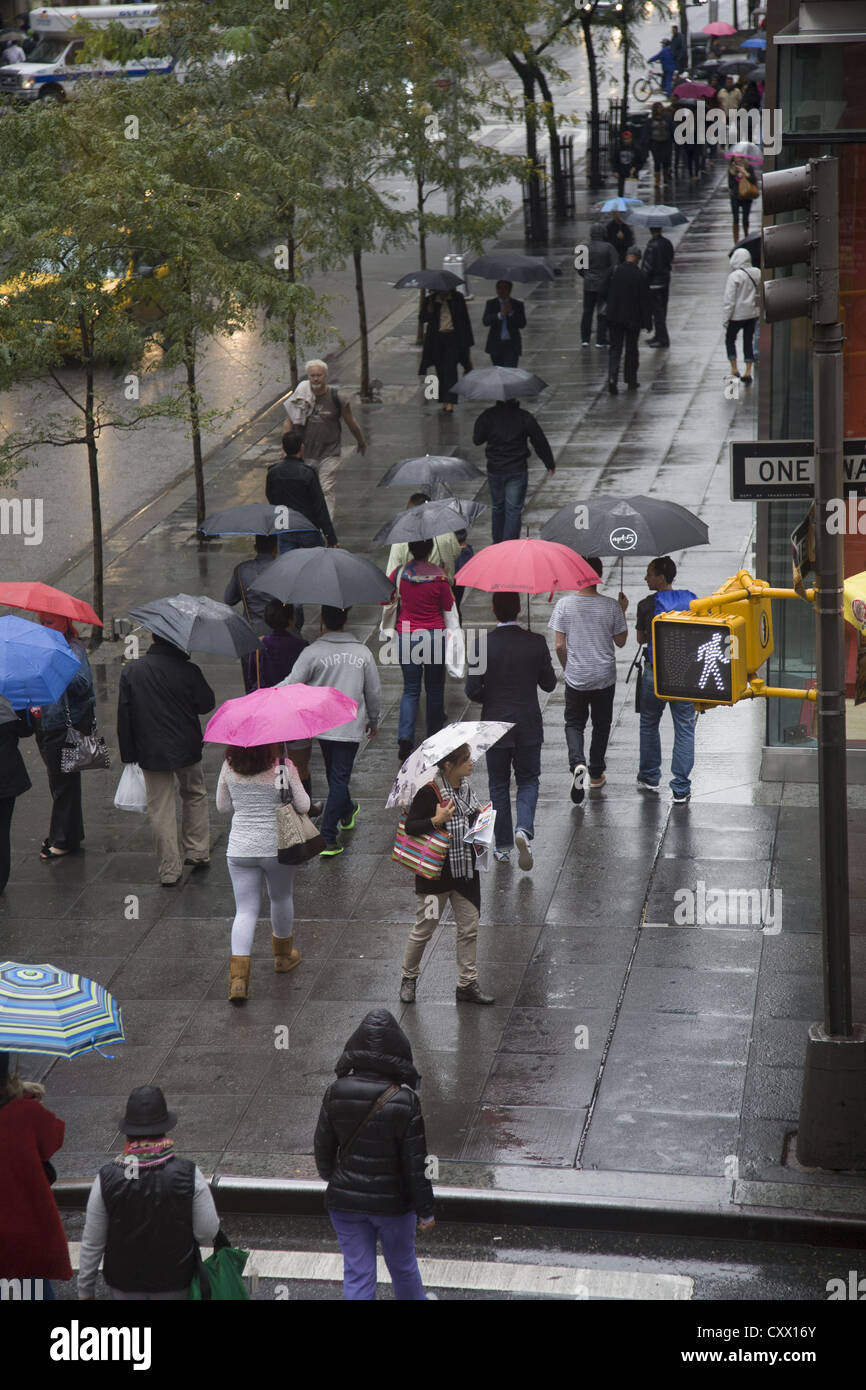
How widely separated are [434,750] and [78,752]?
3346mm

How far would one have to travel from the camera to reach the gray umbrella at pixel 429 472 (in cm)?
1426

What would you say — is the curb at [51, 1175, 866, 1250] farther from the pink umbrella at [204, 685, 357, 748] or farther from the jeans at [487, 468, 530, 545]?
the jeans at [487, 468, 530, 545]

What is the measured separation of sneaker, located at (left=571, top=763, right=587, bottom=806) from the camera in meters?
12.1

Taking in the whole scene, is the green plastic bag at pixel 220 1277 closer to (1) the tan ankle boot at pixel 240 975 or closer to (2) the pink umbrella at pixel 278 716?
(1) the tan ankle boot at pixel 240 975

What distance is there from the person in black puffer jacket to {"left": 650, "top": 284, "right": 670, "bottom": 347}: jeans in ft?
56.8

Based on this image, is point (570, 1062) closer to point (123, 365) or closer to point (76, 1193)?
point (76, 1193)

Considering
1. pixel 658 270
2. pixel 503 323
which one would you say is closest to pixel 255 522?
pixel 503 323

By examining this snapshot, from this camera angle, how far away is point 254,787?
9734 mm

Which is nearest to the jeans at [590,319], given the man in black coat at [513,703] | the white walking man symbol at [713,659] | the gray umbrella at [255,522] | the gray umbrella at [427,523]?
the gray umbrella at [255,522]

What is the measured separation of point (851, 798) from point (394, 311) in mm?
16499

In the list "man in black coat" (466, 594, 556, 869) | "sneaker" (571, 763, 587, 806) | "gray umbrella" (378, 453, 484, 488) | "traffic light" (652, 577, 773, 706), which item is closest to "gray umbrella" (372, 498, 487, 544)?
"gray umbrella" (378, 453, 484, 488)
